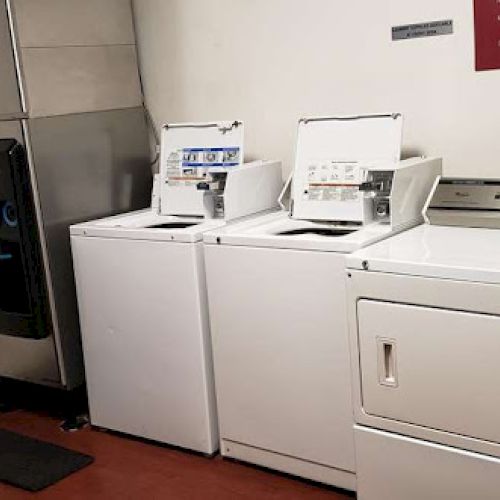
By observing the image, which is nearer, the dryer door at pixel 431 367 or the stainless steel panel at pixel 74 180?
the dryer door at pixel 431 367

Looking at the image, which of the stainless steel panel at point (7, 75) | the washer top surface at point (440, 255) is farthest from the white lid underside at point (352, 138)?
the stainless steel panel at point (7, 75)

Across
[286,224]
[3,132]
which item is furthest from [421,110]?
[3,132]

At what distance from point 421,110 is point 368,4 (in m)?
0.44

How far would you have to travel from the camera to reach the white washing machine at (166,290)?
2932mm

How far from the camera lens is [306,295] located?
8.47ft

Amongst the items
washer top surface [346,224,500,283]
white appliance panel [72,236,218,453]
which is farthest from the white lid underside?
white appliance panel [72,236,218,453]

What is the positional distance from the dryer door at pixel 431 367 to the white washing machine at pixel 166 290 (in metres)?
0.79

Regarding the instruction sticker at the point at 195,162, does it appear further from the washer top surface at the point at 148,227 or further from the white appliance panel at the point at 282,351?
the white appliance panel at the point at 282,351

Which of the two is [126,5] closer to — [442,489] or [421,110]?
[421,110]

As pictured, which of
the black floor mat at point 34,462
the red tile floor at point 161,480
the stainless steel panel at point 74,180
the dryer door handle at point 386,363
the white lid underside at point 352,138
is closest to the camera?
the dryer door handle at point 386,363

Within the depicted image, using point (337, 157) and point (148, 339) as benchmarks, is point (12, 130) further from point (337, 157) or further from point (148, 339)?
point (337, 157)

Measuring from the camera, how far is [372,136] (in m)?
2.90

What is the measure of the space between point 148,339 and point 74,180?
78 centimetres

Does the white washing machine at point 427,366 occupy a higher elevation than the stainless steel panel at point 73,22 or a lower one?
lower
